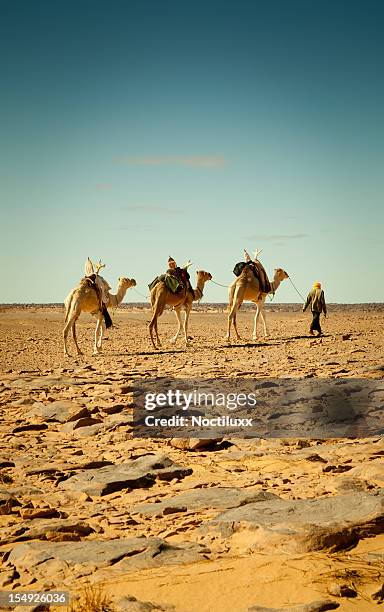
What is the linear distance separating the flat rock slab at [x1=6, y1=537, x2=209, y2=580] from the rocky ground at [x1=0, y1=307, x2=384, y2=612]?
0.5 inches

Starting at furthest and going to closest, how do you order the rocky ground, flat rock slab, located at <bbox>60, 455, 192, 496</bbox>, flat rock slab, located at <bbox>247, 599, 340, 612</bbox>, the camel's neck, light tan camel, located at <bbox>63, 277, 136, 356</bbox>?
the camel's neck
light tan camel, located at <bbox>63, 277, 136, 356</bbox>
flat rock slab, located at <bbox>60, 455, 192, 496</bbox>
the rocky ground
flat rock slab, located at <bbox>247, 599, 340, 612</bbox>

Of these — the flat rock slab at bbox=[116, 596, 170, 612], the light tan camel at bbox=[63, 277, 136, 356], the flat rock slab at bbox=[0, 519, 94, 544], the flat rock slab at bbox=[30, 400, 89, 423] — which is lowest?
the flat rock slab at bbox=[0, 519, 94, 544]

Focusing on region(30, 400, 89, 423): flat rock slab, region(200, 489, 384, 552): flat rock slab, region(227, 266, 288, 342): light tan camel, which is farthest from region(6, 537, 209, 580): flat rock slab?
region(227, 266, 288, 342): light tan camel

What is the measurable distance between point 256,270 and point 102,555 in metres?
18.3

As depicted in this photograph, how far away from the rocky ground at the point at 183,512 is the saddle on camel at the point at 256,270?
414 inches

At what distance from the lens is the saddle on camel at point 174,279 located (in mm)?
21109

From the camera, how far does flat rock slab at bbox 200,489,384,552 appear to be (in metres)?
5.25

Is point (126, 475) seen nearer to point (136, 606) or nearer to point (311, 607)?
point (136, 606)

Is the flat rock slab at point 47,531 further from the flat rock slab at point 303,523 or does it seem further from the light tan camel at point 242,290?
the light tan camel at point 242,290

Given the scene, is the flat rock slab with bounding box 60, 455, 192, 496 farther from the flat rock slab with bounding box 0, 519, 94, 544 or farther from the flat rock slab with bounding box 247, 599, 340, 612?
the flat rock slab with bounding box 247, 599, 340, 612

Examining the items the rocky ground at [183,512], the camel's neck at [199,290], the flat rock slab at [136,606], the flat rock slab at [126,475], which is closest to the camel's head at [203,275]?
the camel's neck at [199,290]

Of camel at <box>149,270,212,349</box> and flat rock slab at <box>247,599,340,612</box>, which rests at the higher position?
camel at <box>149,270,212,349</box>

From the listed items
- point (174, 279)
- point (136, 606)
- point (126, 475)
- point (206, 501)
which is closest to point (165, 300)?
point (174, 279)

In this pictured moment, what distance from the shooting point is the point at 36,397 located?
12.8 metres
